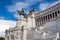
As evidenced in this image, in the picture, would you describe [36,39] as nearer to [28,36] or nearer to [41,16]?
[28,36]

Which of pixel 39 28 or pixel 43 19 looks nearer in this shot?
pixel 39 28

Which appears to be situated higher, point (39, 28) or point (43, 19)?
point (43, 19)

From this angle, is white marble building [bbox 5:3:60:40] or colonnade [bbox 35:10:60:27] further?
colonnade [bbox 35:10:60:27]

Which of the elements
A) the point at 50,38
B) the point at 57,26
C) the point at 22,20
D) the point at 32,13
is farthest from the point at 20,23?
the point at 50,38

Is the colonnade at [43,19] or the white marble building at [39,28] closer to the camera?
the white marble building at [39,28]

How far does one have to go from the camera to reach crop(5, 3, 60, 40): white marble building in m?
41.3

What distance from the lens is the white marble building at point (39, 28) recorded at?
41.3 meters

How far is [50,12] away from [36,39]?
14.7 metres

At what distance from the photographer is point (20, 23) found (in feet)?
190

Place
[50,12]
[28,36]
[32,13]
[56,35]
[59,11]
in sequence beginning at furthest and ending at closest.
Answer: [32,13]
[50,12]
[59,11]
[28,36]
[56,35]

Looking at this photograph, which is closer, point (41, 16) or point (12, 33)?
point (12, 33)

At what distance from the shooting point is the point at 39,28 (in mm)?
45906

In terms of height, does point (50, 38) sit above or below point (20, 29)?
below

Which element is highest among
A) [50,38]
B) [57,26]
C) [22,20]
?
[22,20]
